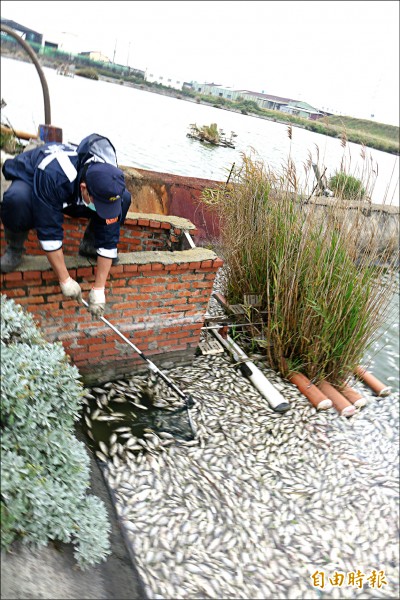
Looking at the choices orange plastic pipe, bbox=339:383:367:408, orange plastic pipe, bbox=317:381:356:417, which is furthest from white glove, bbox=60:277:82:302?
orange plastic pipe, bbox=339:383:367:408

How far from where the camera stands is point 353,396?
4508 millimetres

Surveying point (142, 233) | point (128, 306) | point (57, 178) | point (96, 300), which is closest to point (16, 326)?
point (96, 300)

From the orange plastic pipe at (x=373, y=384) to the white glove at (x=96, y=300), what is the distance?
3135 mm

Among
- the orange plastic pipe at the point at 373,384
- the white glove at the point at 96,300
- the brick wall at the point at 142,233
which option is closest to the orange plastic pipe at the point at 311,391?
the orange plastic pipe at the point at 373,384

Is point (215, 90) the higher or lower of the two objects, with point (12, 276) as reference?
higher

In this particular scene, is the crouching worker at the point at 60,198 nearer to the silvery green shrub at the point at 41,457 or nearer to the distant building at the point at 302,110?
the silvery green shrub at the point at 41,457

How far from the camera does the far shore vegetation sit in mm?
4184

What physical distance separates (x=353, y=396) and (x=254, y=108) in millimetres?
3695

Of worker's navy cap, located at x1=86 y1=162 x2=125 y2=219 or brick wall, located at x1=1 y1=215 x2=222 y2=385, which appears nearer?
worker's navy cap, located at x1=86 y1=162 x2=125 y2=219

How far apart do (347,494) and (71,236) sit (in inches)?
162

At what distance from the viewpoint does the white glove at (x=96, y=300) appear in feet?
10.5

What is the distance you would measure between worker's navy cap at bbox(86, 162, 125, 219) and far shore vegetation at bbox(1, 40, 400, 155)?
2.12 meters

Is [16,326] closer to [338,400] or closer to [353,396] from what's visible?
[338,400]

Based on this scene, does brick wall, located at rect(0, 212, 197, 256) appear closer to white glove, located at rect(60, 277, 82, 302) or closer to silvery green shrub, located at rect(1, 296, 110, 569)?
white glove, located at rect(60, 277, 82, 302)
